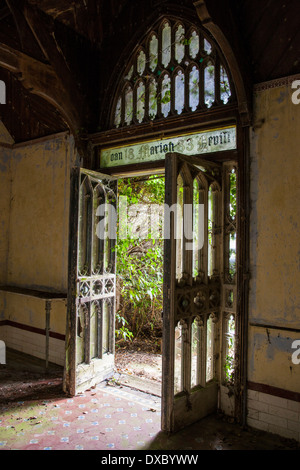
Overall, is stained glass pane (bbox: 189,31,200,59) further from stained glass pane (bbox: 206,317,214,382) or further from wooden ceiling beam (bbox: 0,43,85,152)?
stained glass pane (bbox: 206,317,214,382)

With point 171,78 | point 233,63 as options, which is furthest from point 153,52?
point 233,63

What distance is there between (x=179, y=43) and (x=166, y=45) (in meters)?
0.19

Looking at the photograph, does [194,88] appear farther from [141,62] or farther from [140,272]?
[140,272]

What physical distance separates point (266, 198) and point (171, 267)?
118 centimetres

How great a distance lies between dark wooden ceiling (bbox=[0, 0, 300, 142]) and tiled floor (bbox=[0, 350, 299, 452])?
347 cm

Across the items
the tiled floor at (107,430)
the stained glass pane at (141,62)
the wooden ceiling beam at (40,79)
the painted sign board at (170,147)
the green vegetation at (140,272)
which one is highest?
the stained glass pane at (141,62)

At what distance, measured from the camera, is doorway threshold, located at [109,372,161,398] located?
4.59m

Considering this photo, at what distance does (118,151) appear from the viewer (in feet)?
16.0

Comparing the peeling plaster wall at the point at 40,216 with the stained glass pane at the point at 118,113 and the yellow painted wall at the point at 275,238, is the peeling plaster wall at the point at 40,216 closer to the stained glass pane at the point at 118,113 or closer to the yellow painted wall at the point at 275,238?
the stained glass pane at the point at 118,113

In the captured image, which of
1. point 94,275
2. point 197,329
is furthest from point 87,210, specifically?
point 197,329

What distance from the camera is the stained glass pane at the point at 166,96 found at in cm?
443

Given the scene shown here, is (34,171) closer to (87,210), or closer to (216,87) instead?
(87,210)

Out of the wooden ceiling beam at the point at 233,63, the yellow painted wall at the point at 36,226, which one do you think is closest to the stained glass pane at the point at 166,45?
the wooden ceiling beam at the point at 233,63

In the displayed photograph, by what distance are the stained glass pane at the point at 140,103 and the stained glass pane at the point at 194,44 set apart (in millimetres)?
756
